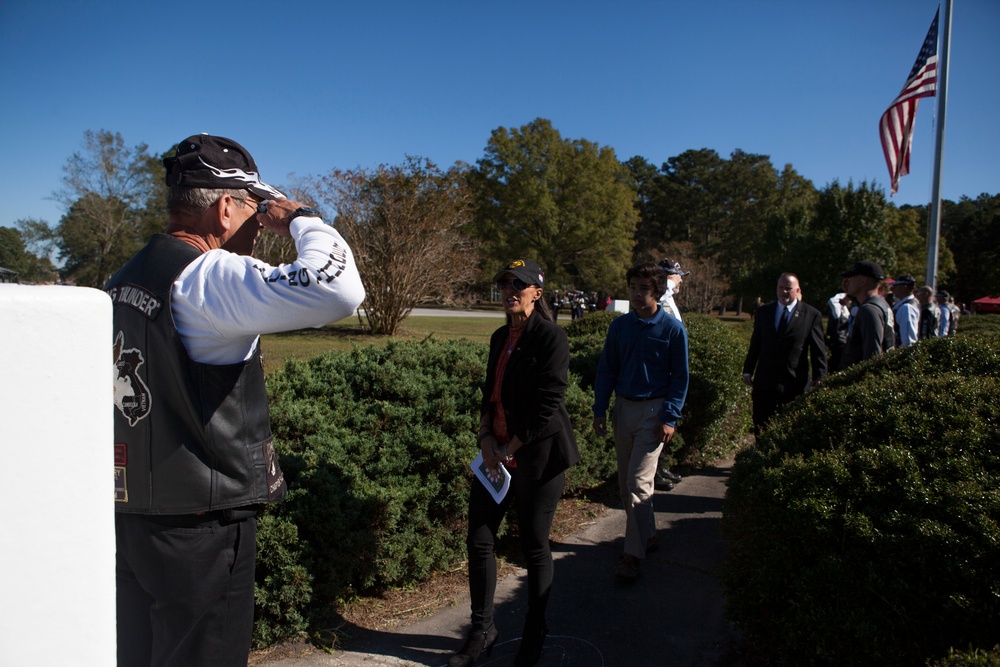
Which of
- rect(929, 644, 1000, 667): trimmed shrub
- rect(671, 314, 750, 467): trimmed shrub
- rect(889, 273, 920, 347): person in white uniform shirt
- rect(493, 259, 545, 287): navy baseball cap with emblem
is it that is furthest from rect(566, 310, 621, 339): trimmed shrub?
rect(929, 644, 1000, 667): trimmed shrub

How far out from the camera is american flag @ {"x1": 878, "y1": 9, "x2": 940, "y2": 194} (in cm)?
1144

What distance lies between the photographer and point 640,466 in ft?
14.3

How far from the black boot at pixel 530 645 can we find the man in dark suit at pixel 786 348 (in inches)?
140

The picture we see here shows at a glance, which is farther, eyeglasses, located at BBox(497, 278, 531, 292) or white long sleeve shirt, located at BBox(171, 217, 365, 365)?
eyeglasses, located at BBox(497, 278, 531, 292)

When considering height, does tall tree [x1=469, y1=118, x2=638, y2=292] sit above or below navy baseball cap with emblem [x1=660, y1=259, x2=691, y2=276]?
above

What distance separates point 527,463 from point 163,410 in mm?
2001

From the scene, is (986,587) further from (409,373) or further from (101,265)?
(101,265)

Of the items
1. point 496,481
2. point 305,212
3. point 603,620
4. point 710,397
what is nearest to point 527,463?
Result: point 496,481

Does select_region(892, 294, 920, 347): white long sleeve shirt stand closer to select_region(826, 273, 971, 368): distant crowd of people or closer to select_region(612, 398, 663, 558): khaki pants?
select_region(826, 273, 971, 368): distant crowd of people

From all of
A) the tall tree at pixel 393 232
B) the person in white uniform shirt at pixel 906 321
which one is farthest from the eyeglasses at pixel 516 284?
the tall tree at pixel 393 232

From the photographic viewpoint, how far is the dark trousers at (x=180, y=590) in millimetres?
1732

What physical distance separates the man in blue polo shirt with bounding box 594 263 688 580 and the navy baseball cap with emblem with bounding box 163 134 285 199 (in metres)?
2.87

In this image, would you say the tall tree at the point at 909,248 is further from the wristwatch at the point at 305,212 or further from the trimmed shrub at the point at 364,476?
the wristwatch at the point at 305,212

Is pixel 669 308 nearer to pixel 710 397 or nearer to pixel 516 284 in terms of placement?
pixel 710 397
